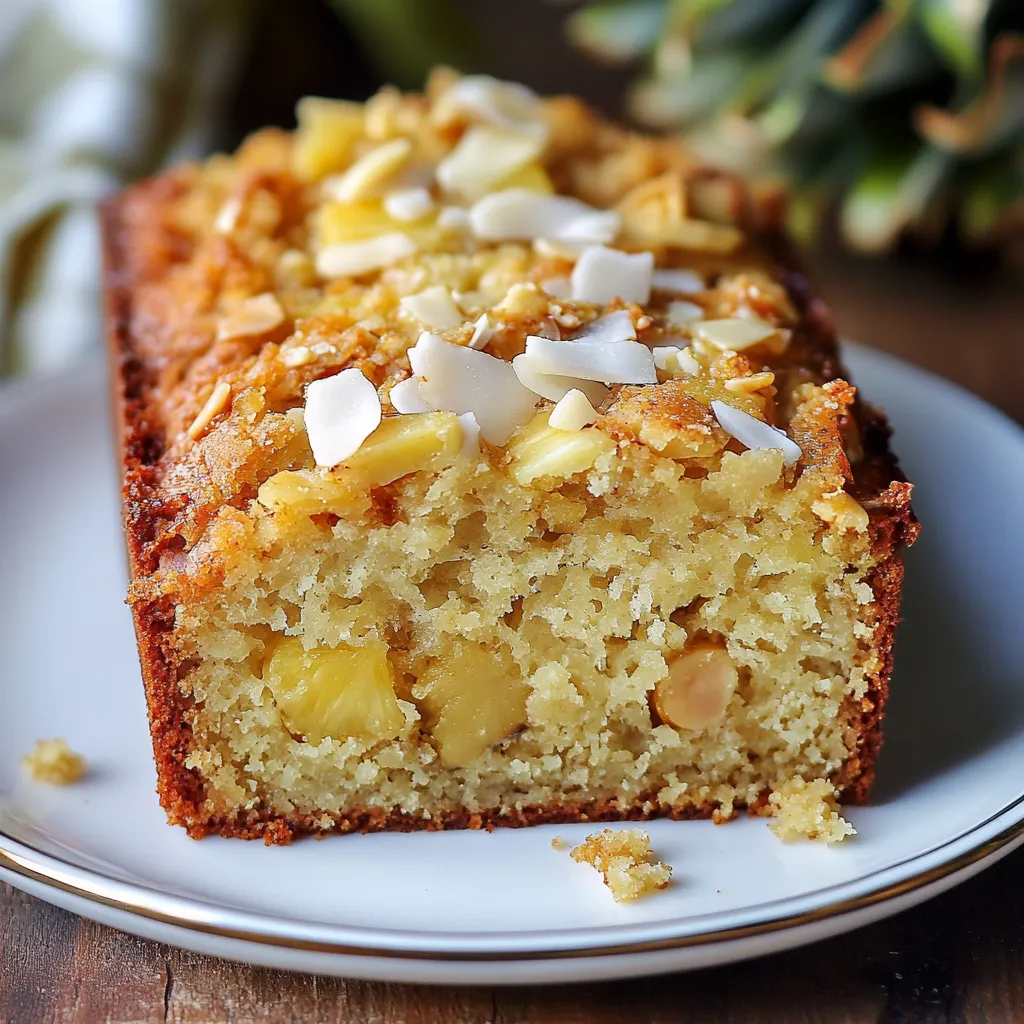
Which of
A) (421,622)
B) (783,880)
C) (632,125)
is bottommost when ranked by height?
(632,125)

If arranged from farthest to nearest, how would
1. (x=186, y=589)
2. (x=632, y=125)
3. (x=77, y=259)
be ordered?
(x=632, y=125) → (x=77, y=259) → (x=186, y=589)

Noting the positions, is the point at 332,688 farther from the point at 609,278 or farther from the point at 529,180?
the point at 529,180

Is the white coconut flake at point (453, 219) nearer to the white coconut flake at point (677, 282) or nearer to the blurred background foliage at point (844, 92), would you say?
the white coconut flake at point (677, 282)

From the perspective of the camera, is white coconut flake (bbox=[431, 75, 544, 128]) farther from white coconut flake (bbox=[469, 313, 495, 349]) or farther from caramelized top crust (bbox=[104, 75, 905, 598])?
white coconut flake (bbox=[469, 313, 495, 349])

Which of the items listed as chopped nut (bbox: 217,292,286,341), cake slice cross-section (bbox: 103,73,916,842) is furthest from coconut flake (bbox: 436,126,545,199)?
chopped nut (bbox: 217,292,286,341)

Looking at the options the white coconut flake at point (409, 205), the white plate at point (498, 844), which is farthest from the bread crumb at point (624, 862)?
the white coconut flake at point (409, 205)

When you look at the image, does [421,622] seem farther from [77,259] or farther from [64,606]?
[77,259]

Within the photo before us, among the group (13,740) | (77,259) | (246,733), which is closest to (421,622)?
(246,733)

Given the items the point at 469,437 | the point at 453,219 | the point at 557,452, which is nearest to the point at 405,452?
the point at 469,437
